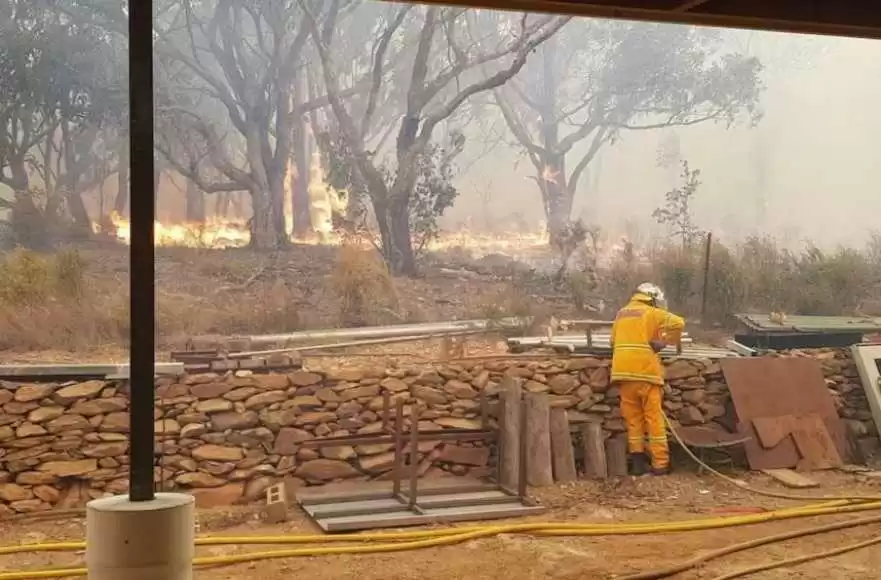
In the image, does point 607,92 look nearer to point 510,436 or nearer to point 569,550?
point 510,436

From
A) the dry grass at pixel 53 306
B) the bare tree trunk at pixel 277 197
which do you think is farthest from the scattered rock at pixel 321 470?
the bare tree trunk at pixel 277 197

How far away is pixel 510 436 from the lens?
7.75 metres

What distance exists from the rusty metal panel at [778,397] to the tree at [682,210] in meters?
1.79

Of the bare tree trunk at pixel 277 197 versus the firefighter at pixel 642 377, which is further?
the bare tree trunk at pixel 277 197

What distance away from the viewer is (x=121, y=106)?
863cm

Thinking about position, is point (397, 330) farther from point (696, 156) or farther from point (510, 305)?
point (696, 156)

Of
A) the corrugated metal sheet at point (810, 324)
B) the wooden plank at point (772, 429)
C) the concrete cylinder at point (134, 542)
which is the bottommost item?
the wooden plank at point (772, 429)

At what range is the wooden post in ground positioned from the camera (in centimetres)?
760

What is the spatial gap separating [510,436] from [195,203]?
3.99 m

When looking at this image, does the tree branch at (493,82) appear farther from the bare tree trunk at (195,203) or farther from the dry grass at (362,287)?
the bare tree trunk at (195,203)

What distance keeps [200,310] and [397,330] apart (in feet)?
6.48

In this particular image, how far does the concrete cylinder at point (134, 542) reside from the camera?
3.91 metres

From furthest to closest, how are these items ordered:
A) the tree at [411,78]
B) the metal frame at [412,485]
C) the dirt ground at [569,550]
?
the tree at [411,78], the metal frame at [412,485], the dirt ground at [569,550]

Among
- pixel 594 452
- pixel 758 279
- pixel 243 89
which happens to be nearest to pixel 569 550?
pixel 594 452
